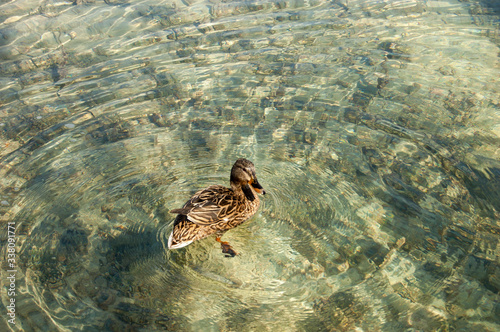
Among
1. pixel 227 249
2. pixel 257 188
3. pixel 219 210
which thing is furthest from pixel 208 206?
pixel 257 188

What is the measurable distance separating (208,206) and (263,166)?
133 centimetres

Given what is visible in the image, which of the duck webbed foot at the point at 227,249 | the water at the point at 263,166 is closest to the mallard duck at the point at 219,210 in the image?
the duck webbed foot at the point at 227,249

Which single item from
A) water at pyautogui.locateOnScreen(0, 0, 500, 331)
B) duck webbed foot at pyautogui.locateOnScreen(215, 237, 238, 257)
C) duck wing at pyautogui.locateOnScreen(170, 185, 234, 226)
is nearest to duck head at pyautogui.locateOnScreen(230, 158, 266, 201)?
duck wing at pyautogui.locateOnScreen(170, 185, 234, 226)

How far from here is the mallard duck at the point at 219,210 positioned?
13.8 feet

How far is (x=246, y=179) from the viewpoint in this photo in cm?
461

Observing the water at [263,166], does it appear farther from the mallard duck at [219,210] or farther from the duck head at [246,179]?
the duck head at [246,179]

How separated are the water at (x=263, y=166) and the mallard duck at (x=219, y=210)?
17 centimetres

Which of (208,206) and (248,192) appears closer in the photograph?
(208,206)

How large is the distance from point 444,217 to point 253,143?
2.66m

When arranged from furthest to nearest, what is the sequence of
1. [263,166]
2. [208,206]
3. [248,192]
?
[263,166]
[248,192]
[208,206]

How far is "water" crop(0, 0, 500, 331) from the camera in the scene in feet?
12.3

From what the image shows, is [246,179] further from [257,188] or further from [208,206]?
[208,206]

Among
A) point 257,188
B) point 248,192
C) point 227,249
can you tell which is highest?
point 257,188

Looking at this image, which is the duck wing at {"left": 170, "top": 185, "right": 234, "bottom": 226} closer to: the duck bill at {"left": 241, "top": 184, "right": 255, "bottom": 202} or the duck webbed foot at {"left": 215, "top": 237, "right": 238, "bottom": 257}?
the duck bill at {"left": 241, "top": 184, "right": 255, "bottom": 202}
